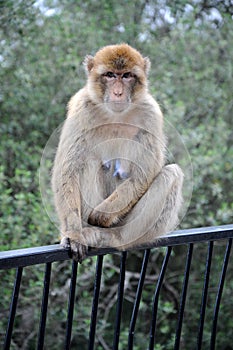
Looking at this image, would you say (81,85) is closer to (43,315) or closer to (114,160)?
(114,160)

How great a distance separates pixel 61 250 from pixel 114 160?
29.8 inches

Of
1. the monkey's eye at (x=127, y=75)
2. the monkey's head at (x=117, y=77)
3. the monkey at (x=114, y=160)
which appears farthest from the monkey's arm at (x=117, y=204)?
the monkey's eye at (x=127, y=75)

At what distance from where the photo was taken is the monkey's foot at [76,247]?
6.86ft

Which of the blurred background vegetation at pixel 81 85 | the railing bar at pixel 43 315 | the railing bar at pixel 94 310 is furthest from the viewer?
the blurred background vegetation at pixel 81 85

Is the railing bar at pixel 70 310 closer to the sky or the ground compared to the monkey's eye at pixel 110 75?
closer to the ground

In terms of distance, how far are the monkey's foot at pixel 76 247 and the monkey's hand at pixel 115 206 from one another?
0.25 metres

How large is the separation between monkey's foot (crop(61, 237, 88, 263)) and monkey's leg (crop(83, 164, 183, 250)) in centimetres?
8

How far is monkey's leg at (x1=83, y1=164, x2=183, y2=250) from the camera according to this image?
2406 mm

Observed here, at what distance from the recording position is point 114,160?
8.34 ft

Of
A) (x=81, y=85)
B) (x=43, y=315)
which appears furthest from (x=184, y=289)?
(x=81, y=85)

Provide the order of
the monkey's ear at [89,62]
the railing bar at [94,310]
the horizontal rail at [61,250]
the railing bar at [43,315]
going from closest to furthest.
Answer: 1. the horizontal rail at [61,250]
2. the railing bar at [43,315]
3. the railing bar at [94,310]
4. the monkey's ear at [89,62]

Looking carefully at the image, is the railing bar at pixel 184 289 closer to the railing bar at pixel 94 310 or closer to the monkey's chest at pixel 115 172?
the railing bar at pixel 94 310

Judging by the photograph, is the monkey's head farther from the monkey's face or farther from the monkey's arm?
the monkey's arm

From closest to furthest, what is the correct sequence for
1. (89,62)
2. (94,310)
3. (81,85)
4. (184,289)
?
(94,310), (184,289), (89,62), (81,85)
